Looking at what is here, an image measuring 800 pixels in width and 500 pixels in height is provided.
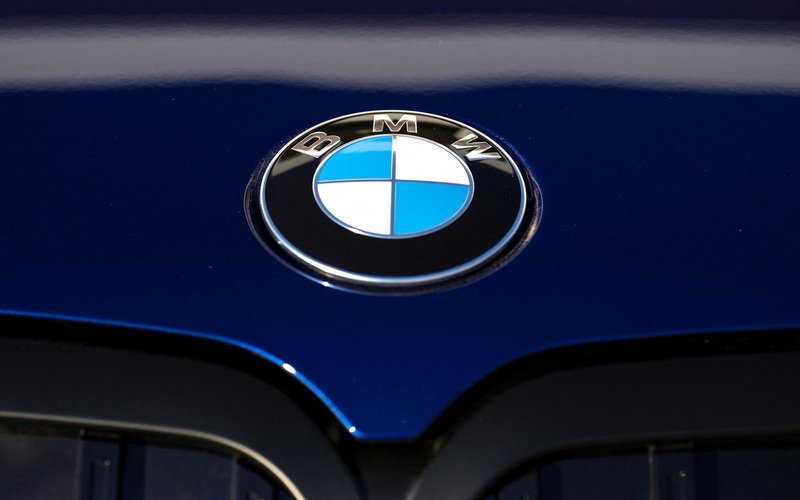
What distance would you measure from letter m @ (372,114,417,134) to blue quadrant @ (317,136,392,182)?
0.02 meters

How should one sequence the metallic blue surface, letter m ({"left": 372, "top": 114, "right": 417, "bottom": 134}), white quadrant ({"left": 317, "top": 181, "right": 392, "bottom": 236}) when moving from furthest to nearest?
letter m ({"left": 372, "top": 114, "right": 417, "bottom": 134}) → white quadrant ({"left": 317, "top": 181, "right": 392, "bottom": 236}) → the metallic blue surface

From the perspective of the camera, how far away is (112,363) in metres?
1.30

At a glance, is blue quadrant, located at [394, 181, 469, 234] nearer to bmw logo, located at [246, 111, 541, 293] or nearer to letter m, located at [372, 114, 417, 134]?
bmw logo, located at [246, 111, 541, 293]

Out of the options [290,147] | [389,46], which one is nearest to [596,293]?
[290,147]

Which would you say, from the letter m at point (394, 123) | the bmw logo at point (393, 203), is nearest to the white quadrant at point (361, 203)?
the bmw logo at point (393, 203)

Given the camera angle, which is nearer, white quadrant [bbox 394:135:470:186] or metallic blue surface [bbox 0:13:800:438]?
metallic blue surface [bbox 0:13:800:438]

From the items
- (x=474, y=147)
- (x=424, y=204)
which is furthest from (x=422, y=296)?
(x=474, y=147)

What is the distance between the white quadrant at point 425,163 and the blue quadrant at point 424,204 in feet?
0.04

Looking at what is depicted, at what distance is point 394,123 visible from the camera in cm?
153

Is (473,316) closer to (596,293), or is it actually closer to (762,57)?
(596,293)

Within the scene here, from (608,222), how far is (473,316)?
23 cm

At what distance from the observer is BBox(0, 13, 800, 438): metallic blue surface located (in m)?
1.29

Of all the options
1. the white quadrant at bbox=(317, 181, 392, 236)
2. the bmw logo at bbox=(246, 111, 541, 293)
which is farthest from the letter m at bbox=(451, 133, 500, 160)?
the white quadrant at bbox=(317, 181, 392, 236)

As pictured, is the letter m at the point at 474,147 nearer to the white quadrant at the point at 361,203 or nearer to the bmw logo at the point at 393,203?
the bmw logo at the point at 393,203
